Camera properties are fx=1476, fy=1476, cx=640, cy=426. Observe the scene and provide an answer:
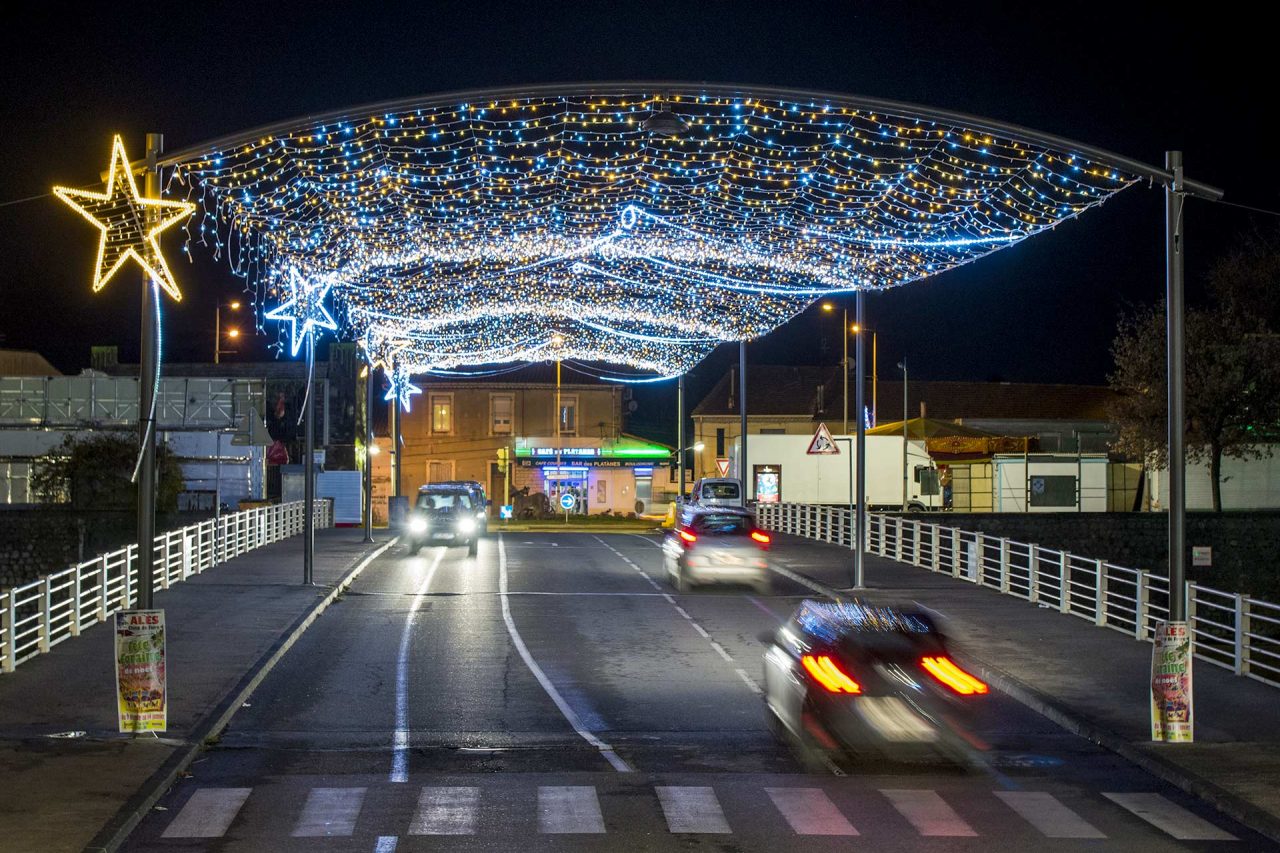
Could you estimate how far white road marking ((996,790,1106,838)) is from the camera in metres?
10.1

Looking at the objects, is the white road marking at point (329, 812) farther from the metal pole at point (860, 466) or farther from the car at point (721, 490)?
the car at point (721, 490)

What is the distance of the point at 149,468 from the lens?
45.8 feet

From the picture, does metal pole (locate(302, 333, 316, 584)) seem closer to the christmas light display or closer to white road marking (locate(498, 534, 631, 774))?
white road marking (locate(498, 534, 631, 774))

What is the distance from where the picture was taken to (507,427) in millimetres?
80625

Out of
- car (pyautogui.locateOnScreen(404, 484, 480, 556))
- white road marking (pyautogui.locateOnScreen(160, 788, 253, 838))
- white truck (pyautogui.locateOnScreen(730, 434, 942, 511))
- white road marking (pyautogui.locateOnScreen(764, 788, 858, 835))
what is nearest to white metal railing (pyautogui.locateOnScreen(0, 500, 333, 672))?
car (pyautogui.locateOnScreen(404, 484, 480, 556))

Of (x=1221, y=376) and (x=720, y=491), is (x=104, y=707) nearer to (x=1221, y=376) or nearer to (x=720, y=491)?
(x=720, y=491)

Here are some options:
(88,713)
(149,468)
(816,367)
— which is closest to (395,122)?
(149,468)

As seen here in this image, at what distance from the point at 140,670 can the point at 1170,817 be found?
869 cm

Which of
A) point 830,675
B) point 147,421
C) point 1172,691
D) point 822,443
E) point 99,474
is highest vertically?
point 822,443

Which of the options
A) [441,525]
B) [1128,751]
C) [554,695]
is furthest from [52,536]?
[1128,751]

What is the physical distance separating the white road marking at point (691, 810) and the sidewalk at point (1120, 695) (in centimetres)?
371

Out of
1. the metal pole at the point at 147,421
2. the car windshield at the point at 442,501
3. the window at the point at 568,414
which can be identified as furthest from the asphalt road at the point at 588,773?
the window at the point at 568,414

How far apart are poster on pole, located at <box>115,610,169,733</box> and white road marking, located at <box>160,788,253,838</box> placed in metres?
1.95

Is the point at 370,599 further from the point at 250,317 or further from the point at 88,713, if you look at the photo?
the point at 250,317
